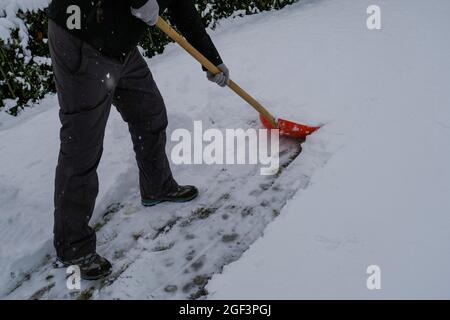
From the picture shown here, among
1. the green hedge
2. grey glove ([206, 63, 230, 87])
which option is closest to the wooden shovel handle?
grey glove ([206, 63, 230, 87])

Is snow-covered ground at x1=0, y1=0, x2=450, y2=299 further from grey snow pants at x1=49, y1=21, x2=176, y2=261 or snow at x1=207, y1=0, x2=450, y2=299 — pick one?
Answer: grey snow pants at x1=49, y1=21, x2=176, y2=261

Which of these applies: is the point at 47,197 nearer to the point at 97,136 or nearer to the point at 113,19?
the point at 97,136

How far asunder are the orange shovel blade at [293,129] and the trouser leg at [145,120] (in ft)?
2.84

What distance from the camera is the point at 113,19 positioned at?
180 cm

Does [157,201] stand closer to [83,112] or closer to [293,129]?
[83,112]

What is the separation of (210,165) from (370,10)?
3004 millimetres

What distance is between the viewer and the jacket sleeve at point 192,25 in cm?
228

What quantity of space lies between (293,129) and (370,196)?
2.82ft

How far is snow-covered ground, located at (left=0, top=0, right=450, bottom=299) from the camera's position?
183 cm

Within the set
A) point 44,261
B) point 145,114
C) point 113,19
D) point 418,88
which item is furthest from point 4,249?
point 418,88

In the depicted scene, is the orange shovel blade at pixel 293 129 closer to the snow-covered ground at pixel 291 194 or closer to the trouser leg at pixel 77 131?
the snow-covered ground at pixel 291 194

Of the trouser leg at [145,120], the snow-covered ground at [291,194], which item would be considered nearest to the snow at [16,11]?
the snow-covered ground at [291,194]

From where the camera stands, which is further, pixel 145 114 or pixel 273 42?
pixel 273 42

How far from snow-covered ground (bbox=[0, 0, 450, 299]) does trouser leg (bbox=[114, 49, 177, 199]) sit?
18 centimetres
